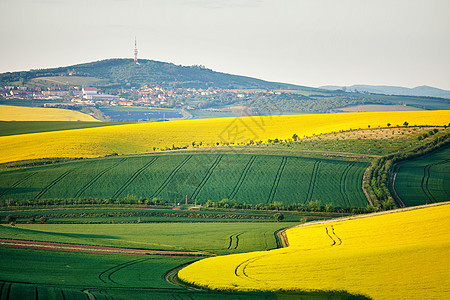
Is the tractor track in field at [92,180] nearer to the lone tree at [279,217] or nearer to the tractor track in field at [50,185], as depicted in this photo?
the tractor track in field at [50,185]

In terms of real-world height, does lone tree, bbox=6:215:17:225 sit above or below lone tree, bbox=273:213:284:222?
below

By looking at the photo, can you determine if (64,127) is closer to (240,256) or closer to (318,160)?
(318,160)

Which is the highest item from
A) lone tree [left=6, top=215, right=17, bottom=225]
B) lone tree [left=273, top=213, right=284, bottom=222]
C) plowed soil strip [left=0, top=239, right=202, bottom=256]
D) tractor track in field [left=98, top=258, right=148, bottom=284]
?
tractor track in field [left=98, top=258, right=148, bottom=284]

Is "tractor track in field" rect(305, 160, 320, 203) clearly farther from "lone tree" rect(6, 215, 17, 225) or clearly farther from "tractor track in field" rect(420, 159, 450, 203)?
"lone tree" rect(6, 215, 17, 225)

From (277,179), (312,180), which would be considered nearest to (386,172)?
→ (312,180)

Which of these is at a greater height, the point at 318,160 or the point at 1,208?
the point at 318,160

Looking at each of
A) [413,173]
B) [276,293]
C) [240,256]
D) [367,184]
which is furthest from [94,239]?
[413,173]

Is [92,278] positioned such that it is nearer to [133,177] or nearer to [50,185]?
[50,185]

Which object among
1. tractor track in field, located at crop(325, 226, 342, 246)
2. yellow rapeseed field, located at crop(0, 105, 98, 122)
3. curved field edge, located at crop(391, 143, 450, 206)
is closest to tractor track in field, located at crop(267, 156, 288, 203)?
curved field edge, located at crop(391, 143, 450, 206)
